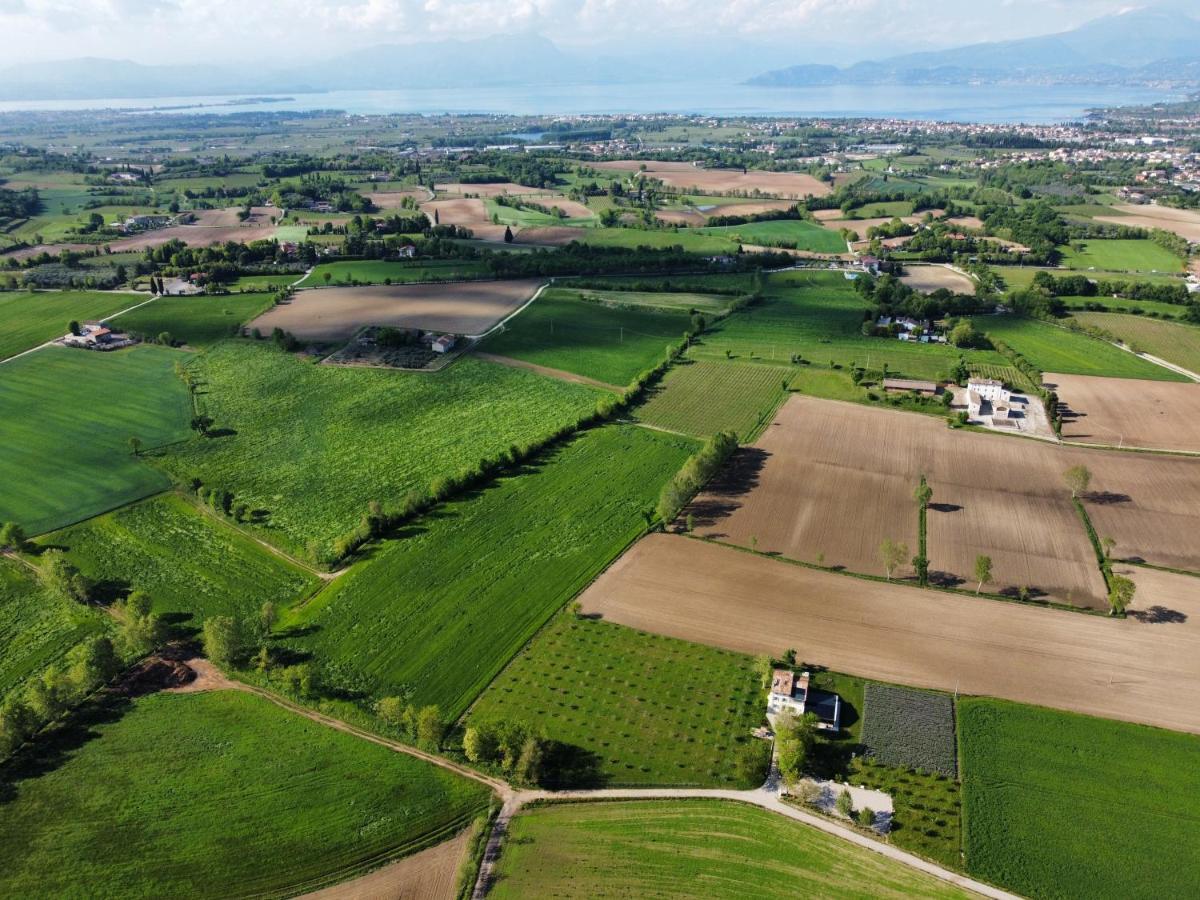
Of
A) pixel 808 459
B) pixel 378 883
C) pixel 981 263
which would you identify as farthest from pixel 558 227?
pixel 378 883

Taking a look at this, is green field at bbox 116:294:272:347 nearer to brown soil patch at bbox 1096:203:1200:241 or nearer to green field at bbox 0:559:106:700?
green field at bbox 0:559:106:700

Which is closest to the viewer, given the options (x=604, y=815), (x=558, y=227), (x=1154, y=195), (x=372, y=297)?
(x=604, y=815)

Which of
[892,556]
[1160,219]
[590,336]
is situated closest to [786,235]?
[590,336]

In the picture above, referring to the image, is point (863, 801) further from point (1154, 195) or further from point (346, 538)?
point (1154, 195)

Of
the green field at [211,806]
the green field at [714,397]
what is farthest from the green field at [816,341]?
the green field at [211,806]

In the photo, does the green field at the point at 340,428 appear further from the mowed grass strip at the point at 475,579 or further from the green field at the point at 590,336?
the mowed grass strip at the point at 475,579

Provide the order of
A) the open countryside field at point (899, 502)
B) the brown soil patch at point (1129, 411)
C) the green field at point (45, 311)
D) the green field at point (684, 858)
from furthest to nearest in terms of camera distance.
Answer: the green field at point (45, 311)
the brown soil patch at point (1129, 411)
the open countryside field at point (899, 502)
the green field at point (684, 858)
